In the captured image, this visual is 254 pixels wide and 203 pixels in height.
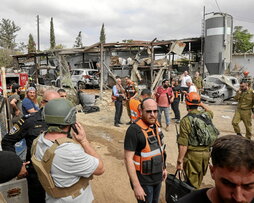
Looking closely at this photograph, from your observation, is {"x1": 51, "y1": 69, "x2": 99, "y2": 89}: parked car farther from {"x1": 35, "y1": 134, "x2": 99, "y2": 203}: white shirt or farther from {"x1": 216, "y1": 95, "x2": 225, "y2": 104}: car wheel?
{"x1": 35, "y1": 134, "x2": 99, "y2": 203}: white shirt

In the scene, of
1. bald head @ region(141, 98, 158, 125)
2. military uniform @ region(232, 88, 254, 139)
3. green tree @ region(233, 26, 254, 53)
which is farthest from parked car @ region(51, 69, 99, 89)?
green tree @ region(233, 26, 254, 53)

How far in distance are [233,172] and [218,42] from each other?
19.3 meters

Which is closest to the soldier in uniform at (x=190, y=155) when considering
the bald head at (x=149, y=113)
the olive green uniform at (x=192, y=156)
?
the olive green uniform at (x=192, y=156)

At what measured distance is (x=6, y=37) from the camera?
43.8 m

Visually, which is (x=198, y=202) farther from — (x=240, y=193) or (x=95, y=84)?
(x=95, y=84)

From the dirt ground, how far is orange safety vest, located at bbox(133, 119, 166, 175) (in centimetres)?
148

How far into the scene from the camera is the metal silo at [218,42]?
712 inches

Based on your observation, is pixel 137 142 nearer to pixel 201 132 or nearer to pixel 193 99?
pixel 201 132

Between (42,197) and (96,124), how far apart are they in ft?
20.2

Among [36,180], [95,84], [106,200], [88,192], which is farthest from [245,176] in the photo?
[95,84]

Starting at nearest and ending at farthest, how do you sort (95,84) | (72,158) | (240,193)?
(240,193), (72,158), (95,84)

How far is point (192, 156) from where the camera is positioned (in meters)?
2.92

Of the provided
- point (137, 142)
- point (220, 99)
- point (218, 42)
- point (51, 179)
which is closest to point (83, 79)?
point (220, 99)

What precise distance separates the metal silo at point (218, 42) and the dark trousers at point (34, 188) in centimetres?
1857
